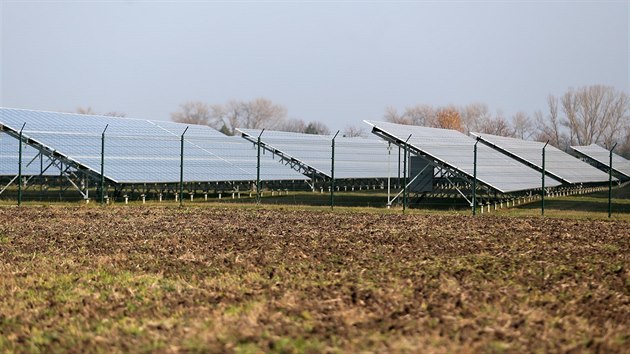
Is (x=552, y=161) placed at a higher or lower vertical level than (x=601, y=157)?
lower

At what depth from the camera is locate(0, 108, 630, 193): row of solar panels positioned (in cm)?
2725

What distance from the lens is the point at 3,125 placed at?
27.6 meters

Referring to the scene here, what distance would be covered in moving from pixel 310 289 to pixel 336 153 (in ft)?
118

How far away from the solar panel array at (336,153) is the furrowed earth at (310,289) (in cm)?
2424

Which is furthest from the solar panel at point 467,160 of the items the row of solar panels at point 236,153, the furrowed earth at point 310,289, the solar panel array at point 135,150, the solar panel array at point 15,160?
the solar panel array at point 15,160

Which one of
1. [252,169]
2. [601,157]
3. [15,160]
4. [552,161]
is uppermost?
[601,157]

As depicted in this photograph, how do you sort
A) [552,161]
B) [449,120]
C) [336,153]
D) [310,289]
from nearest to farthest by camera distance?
[310,289] < [552,161] < [336,153] < [449,120]

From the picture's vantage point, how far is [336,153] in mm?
45719

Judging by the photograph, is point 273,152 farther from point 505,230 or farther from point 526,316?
point 526,316

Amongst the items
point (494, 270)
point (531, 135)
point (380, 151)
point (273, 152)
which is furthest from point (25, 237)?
point (531, 135)

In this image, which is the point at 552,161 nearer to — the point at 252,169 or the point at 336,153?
the point at 336,153

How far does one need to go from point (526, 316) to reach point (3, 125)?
884 inches

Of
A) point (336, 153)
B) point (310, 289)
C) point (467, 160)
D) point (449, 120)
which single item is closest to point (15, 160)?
point (467, 160)

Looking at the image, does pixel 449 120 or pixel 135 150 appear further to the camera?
pixel 449 120
